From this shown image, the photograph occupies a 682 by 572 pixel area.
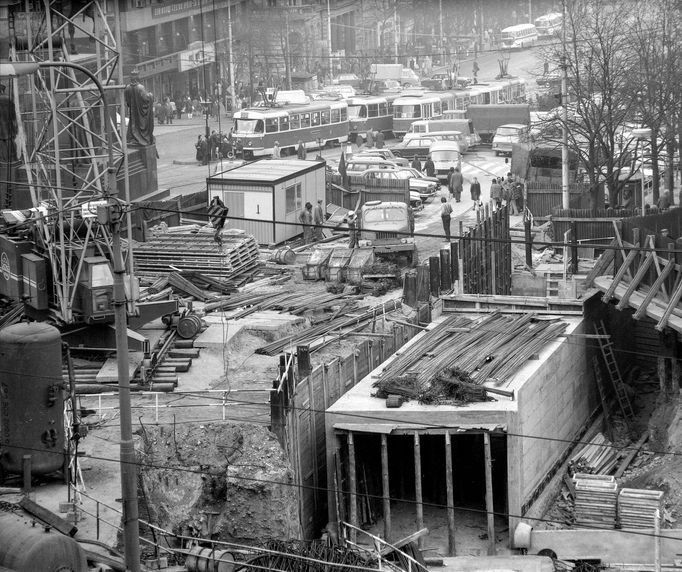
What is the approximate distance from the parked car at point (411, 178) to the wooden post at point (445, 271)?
672 inches

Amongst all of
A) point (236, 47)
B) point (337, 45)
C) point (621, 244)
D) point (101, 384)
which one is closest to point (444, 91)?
point (236, 47)

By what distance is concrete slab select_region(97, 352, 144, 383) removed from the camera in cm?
2769

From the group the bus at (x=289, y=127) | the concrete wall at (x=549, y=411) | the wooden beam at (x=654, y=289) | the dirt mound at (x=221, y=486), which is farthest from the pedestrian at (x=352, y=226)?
the bus at (x=289, y=127)

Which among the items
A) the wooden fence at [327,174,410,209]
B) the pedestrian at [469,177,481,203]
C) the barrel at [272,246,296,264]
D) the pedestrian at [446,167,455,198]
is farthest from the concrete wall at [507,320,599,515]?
the pedestrian at [446,167,455,198]

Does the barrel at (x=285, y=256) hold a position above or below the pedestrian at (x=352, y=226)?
below

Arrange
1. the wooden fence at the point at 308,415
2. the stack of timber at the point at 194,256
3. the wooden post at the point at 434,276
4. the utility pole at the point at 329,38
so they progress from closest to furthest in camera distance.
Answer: the wooden fence at the point at 308,415, the wooden post at the point at 434,276, the stack of timber at the point at 194,256, the utility pole at the point at 329,38

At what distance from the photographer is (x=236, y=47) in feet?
285

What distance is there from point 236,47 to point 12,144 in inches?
1857

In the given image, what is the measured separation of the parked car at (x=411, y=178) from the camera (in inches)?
2019

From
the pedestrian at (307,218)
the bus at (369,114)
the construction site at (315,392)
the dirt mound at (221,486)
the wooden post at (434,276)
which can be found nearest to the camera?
the construction site at (315,392)

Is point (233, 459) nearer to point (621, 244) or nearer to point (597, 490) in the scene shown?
point (597, 490)

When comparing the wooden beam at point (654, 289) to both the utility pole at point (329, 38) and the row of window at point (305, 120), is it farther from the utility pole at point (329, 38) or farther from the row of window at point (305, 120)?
the utility pole at point (329, 38)

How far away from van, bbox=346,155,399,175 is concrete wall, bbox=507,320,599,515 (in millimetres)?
23309

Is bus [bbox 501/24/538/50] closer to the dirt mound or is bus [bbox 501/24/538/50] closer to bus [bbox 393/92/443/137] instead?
bus [bbox 393/92/443/137]
